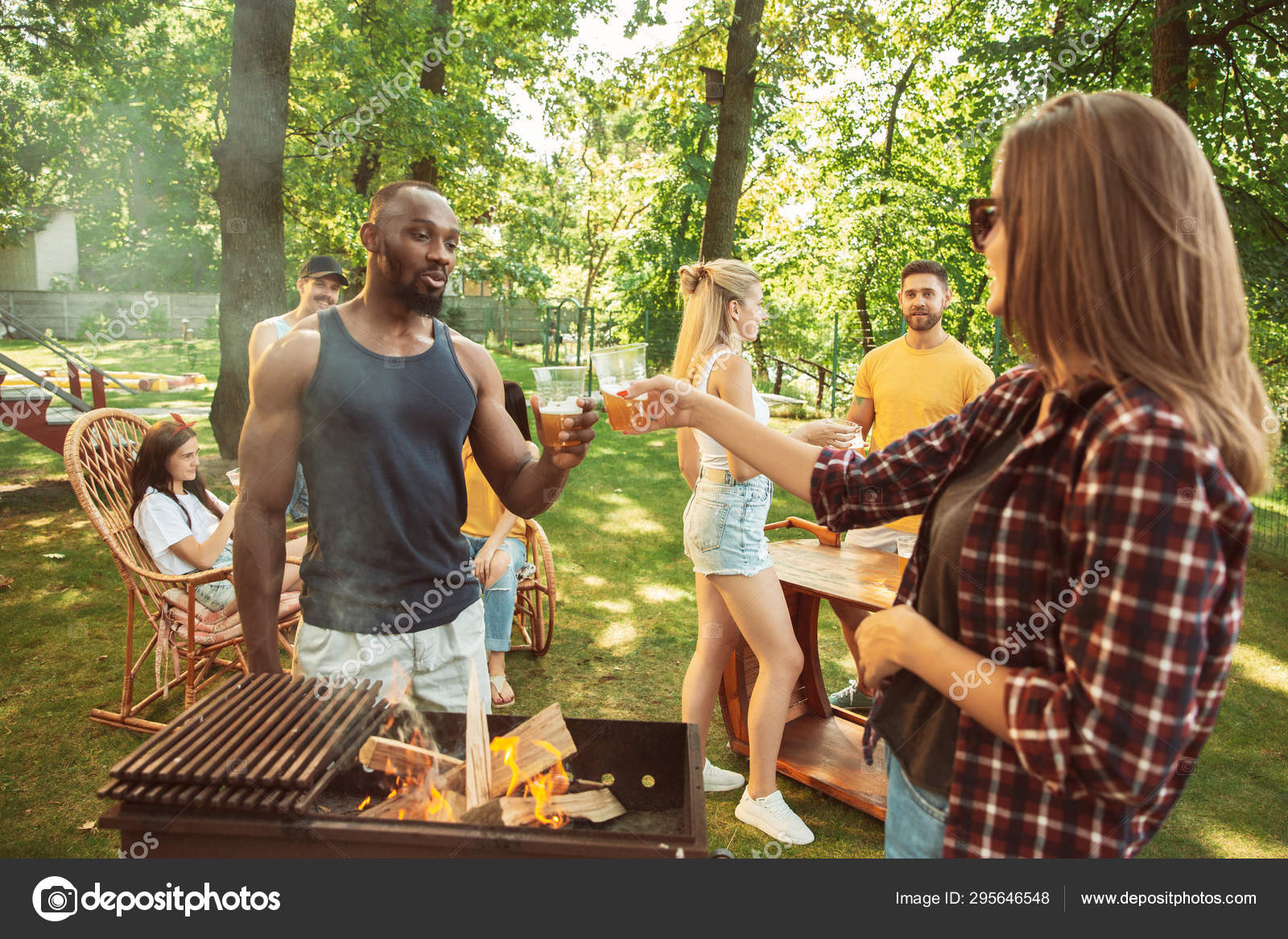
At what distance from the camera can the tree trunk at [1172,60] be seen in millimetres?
6945

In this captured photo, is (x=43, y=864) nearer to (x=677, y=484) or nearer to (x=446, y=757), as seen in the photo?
(x=446, y=757)

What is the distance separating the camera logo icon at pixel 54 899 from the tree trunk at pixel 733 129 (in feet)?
25.8

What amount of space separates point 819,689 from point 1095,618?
3.31 meters

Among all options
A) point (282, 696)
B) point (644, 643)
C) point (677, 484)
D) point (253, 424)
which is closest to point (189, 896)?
point (282, 696)

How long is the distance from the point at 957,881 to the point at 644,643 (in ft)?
13.5

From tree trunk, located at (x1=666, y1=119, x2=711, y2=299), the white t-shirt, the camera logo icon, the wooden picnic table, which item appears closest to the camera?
the camera logo icon

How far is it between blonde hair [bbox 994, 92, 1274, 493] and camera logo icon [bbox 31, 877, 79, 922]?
1940 millimetres

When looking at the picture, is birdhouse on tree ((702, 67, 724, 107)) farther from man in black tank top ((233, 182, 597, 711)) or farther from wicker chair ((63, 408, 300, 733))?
man in black tank top ((233, 182, 597, 711))

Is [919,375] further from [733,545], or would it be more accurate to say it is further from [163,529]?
[163,529]

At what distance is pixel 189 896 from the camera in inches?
59.7

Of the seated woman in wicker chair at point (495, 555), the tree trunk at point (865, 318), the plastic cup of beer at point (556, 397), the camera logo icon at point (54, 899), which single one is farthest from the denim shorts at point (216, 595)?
the tree trunk at point (865, 318)

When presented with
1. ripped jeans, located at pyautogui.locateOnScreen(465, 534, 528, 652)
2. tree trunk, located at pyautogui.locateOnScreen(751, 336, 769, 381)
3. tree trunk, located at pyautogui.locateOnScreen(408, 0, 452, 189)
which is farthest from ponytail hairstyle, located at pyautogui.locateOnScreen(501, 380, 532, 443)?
tree trunk, located at pyautogui.locateOnScreen(751, 336, 769, 381)

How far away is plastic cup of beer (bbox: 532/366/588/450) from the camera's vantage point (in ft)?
6.35

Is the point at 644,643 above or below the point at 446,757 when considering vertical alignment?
below
